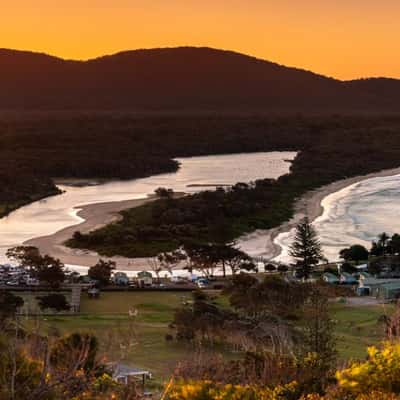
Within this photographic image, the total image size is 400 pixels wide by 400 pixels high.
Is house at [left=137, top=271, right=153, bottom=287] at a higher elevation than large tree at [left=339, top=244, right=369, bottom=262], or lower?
lower

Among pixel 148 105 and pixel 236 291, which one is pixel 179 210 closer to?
pixel 236 291

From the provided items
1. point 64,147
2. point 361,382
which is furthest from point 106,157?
point 361,382

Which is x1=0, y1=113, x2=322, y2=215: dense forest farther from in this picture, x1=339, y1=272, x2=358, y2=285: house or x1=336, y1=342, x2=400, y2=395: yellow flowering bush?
x1=336, y1=342, x2=400, y2=395: yellow flowering bush

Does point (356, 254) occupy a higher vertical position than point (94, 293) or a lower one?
higher

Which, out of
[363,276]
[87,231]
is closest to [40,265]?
[363,276]

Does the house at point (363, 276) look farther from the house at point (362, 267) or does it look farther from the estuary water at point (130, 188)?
the estuary water at point (130, 188)

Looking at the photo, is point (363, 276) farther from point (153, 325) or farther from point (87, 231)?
point (87, 231)

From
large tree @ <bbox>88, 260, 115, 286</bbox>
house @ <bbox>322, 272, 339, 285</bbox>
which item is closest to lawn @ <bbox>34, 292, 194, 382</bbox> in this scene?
large tree @ <bbox>88, 260, 115, 286</bbox>
